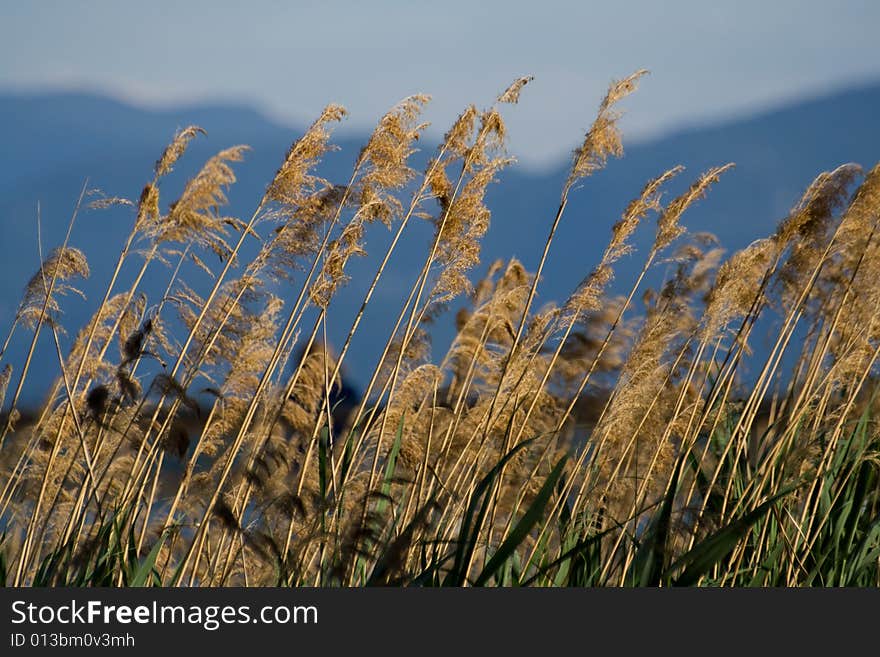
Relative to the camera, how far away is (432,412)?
347 centimetres

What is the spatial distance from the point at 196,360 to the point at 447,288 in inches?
33.5

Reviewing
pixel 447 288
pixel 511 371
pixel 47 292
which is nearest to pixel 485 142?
pixel 447 288

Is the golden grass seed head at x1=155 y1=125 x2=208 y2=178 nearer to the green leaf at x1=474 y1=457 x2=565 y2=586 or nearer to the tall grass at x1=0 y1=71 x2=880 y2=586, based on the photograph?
the tall grass at x1=0 y1=71 x2=880 y2=586

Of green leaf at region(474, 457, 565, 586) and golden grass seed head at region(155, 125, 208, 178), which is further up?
golden grass seed head at region(155, 125, 208, 178)

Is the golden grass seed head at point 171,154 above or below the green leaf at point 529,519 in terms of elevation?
above

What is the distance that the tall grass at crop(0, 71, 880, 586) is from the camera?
126 inches

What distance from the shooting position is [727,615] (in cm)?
296

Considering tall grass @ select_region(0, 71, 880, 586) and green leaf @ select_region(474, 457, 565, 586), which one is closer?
green leaf @ select_region(474, 457, 565, 586)

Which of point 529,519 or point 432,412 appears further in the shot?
point 432,412

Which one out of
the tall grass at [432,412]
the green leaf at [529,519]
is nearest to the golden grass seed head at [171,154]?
the tall grass at [432,412]

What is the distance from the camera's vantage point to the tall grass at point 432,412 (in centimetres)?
321

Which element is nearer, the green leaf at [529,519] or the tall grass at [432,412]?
the green leaf at [529,519]

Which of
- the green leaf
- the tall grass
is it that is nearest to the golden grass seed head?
the tall grass

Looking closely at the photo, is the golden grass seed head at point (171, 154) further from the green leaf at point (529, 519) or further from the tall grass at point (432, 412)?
the green leaf at point (529, 519)
